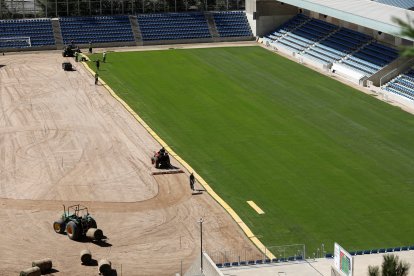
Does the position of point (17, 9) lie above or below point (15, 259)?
above

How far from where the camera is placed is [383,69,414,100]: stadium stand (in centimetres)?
6569

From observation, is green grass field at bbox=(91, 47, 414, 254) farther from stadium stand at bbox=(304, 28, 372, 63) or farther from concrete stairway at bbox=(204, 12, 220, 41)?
concrete stairway at bbox=(204, 12, 220, 41)

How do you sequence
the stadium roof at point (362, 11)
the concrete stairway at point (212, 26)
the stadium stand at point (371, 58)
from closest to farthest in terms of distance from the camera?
the stadium roof at point (362, 11), the stadium stand at point (371, 58), the concrete stairway at point (212, 26)

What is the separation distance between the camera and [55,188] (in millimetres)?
46156

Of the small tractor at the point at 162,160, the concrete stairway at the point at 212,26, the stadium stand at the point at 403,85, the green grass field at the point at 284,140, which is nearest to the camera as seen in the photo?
the green grass field at the point at 284,140

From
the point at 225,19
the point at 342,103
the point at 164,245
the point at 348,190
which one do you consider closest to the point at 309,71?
the point at 342,103

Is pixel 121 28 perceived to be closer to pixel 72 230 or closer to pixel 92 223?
pixel 92 223

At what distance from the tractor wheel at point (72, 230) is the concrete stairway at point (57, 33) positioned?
50.0 m

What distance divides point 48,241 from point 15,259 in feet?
7.43

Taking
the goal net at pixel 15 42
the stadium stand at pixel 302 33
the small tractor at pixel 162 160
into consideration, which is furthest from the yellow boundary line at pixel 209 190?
the stadium stand at pixel 302 33

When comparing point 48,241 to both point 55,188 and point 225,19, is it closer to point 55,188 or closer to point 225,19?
point 55,188

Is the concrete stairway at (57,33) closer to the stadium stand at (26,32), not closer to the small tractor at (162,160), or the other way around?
the stadium stand at (26,32)

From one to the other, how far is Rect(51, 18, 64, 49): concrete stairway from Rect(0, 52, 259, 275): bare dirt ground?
2025cm

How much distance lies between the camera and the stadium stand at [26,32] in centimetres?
8581
